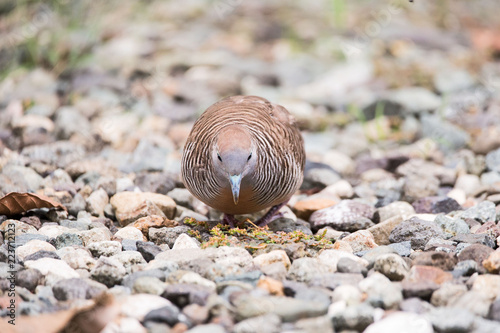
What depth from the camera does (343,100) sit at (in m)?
8.23

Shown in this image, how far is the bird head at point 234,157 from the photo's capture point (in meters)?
3.96

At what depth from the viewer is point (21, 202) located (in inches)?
175

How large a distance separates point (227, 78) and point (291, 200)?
3.10 m

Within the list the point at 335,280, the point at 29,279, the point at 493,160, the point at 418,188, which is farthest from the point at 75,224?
the point at 493,160

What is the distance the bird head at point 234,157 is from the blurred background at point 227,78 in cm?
184

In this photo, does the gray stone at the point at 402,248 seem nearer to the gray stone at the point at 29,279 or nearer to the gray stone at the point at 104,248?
the gray stone at the point at 104,248

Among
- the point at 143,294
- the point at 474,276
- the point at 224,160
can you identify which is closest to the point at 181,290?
the point at 143,294

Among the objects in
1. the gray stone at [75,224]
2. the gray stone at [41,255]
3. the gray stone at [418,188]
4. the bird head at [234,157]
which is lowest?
the gray stone at [418,188]

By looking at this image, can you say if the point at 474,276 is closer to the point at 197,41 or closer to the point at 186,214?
the point at 186,214

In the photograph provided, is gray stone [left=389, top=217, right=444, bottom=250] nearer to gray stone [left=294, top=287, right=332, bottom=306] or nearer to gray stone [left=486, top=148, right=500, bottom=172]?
gray stone [left=294, top=287, right=332, bottom=306]

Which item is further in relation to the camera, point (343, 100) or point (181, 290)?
point (343, 100)

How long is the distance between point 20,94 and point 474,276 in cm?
602

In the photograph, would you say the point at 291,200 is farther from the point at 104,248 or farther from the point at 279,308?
the point at 279,308

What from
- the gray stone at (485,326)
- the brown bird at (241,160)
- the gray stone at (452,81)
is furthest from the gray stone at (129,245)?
the gray stone at (452,81)
